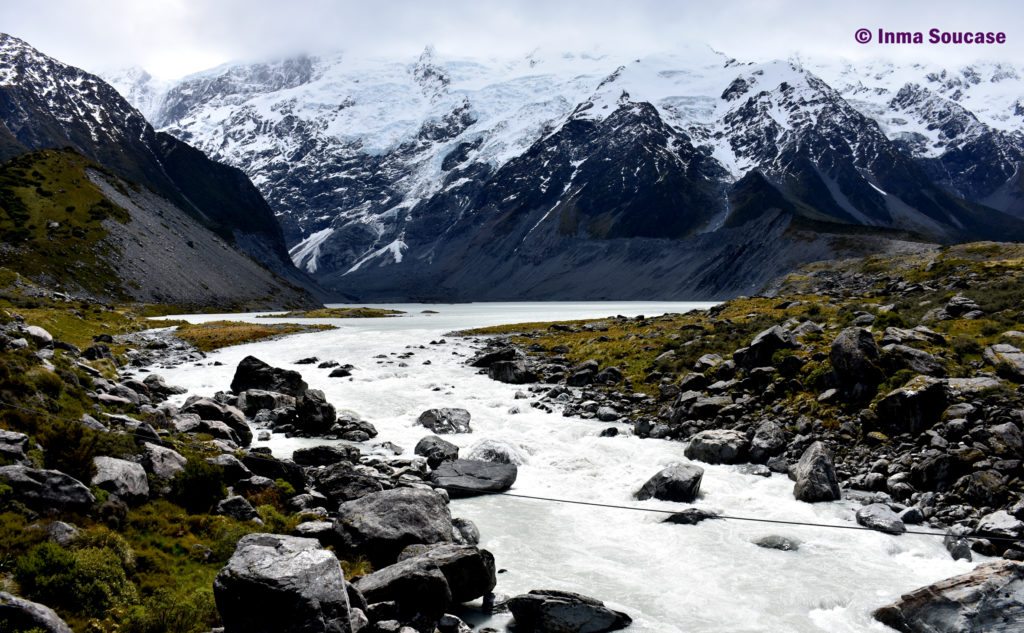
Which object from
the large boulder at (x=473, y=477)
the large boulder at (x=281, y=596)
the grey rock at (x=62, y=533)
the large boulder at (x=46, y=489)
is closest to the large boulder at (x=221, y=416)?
the large boulder at (x=473, y=477)

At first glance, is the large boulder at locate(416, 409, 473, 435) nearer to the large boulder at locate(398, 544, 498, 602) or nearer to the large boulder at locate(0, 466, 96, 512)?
the large boulder at locate(398, 544, 498, 602)

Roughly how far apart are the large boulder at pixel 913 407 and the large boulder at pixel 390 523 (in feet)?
55.0

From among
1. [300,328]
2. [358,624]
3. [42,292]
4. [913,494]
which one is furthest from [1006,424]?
[42,292]

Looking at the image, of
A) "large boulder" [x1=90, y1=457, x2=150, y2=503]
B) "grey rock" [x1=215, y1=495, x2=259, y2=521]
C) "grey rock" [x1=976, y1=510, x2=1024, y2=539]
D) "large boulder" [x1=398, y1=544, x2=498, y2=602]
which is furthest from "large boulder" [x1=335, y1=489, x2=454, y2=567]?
"grey rock" [x1=976, y1=510, x2=1024, y2=539]

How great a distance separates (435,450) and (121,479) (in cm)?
1261

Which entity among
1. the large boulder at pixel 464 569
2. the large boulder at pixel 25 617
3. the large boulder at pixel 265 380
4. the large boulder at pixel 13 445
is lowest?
the large boulder at pixel 464 569

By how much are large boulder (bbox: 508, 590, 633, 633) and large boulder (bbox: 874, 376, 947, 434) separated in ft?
50.3

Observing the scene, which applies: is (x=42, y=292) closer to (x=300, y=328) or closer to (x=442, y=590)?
(x=300, y=328)

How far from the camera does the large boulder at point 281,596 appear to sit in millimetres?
10703

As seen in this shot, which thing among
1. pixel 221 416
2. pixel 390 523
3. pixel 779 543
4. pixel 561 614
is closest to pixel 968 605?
pixel 779 543

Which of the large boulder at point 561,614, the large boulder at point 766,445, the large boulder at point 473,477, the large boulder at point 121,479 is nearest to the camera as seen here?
the large boulder at point 561,614

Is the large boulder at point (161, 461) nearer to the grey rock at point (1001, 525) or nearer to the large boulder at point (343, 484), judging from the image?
the large boulder at point (343, 484)

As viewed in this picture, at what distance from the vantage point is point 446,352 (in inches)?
A: 2554

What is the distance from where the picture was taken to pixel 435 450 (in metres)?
26.3
